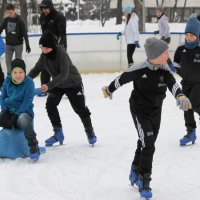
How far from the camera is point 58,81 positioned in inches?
198

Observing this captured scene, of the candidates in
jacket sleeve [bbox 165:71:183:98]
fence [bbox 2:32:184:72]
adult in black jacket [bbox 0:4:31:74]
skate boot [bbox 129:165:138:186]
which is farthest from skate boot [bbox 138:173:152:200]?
fence [bbox 2:32:184:72]

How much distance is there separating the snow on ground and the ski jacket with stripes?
780 millimetres

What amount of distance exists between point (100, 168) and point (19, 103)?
1.03 m

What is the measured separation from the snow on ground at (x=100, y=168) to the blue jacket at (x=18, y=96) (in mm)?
519

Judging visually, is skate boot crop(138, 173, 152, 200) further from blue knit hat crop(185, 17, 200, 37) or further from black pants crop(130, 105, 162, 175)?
blue knit hat crop(185, 17, 200, 37)

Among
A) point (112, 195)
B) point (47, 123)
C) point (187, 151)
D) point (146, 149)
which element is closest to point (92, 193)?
point (112, 195)

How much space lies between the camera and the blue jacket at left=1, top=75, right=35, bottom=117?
486 centimetres

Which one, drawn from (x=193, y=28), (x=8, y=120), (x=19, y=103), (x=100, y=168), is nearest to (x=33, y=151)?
(x=8, y=120)

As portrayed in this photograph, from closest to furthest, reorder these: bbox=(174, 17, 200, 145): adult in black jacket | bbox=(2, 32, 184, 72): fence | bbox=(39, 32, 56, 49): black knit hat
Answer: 1. bbox=(39, 32, 56, 49): black knit hat
2. bbox=(174, 17, 200, 145): adult in black jacket
3. bbox=(2, 32, 184, 72): fence

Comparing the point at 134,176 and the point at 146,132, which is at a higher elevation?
the point at 146,132

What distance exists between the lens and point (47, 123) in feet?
22.6

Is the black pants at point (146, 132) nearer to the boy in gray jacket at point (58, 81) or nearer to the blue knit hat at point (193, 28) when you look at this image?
the boy in gray jacket at point (58, 81)

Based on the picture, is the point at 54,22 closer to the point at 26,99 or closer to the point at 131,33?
the point at 131,33

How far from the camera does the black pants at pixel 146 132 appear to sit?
12.7ft
